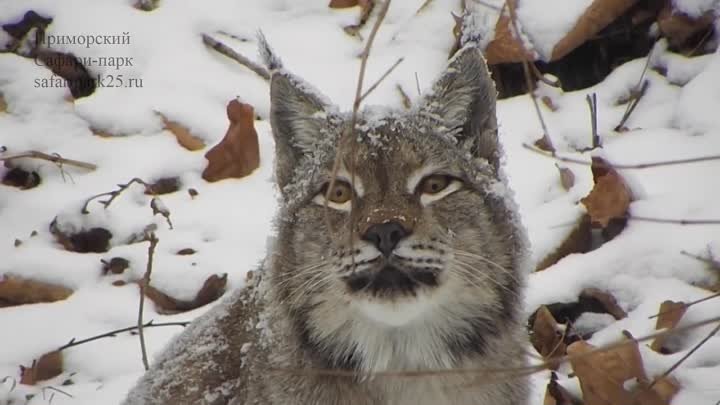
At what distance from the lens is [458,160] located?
141 inches

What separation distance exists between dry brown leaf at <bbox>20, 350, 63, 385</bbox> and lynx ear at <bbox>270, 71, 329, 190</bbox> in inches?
75.6

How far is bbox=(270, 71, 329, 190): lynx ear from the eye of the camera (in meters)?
3.78

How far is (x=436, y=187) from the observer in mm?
3492

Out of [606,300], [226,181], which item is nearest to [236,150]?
[226,181]

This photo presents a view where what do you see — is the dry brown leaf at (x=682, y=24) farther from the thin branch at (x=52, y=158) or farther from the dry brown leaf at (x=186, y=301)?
the thin branch at (x=52, y=158)

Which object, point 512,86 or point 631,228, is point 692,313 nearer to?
point 631,228

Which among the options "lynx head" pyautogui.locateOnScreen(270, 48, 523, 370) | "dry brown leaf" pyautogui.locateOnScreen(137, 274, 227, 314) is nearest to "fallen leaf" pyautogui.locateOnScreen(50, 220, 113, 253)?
"dry brown leaf" pyautogui.locateOnScreen(137, 274, 227, 314)

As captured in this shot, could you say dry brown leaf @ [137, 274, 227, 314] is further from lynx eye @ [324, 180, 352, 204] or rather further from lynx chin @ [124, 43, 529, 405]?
lynx eye @ [324, 180, 352, 204]

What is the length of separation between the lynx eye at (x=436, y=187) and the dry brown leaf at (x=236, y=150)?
2.88 metres

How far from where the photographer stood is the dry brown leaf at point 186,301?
5.39 m

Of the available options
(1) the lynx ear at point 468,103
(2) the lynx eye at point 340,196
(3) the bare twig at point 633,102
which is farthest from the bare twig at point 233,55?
(2) the lynx eye at point 340,196

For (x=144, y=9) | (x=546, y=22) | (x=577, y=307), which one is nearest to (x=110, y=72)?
(x=144, y=9)

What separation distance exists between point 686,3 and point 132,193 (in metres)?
3.77

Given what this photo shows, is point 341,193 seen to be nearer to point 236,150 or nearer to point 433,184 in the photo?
point 433,184
